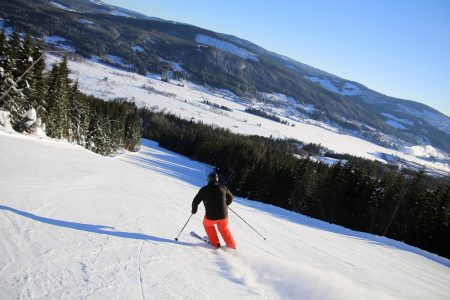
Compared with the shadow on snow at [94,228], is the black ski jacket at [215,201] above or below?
above

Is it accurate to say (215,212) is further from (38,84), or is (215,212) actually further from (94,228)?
(38,84)

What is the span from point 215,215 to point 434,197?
45469 mm

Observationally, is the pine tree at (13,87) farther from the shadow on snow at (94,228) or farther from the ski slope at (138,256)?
the shadow on snow at (94,228)

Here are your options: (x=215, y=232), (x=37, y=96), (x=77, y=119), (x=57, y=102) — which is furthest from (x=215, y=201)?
(x=77, y=119)

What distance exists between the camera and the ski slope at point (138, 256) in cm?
586

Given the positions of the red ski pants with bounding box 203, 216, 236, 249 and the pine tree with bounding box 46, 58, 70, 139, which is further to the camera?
the pine tree with bounding box 46, 58, 70, 139

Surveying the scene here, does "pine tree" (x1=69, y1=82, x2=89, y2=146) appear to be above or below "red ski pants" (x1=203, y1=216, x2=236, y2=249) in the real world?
below

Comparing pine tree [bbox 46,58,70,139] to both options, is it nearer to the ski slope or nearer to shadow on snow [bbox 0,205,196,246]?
the ski slope

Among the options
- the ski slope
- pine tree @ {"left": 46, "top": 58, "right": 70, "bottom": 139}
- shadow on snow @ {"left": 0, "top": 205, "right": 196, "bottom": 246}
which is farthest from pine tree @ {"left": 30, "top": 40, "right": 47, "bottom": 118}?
shadow on snow @ {"left": 0, "top": 205, "right": 196, "bottom": 246}

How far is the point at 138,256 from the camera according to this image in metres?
7.34

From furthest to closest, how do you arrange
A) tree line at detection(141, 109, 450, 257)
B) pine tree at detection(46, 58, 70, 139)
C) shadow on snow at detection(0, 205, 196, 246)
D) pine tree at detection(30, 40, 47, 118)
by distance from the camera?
tree line at detection(141, 109, 450, 257), pine tree at detection(46, 58, 70, 139), pine tree at detection(30, 40, 47, 118), shadow on snow at detection(0, 205, 196, 246)

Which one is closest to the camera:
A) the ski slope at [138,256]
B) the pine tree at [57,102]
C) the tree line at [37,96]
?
the ski slope at [138,256]

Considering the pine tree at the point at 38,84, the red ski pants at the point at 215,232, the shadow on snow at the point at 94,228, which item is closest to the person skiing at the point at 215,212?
the red ski pants at the point at 215,232

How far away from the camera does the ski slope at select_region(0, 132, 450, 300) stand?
586cm
